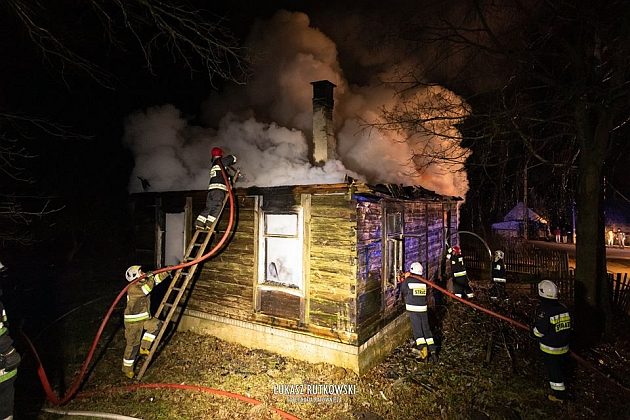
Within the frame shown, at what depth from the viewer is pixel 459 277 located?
10820mm

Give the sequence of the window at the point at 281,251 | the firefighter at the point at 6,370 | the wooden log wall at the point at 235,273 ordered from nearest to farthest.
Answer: the firefighter at the point at 6,370 → the window at the point at 281,251 → the wooden log wall at the point at 235,273

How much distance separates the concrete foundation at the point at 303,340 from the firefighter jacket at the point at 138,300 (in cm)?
206

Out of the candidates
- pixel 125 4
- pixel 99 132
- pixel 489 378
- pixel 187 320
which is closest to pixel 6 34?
pixel 125 4

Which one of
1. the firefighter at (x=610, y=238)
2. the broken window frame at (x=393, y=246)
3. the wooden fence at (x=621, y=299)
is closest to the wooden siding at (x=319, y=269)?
the broken window frame at (x=393, y=246)

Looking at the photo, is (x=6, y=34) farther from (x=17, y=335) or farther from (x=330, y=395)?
(x=330, y=395)

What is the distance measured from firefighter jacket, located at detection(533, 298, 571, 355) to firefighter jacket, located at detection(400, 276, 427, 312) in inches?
81.5

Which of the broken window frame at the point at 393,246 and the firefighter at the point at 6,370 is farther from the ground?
the broken window frame at the point at 393,246

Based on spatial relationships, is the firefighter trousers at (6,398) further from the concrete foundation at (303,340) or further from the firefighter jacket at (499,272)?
the firefighter jacket at (499,272)

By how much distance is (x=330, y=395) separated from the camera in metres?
5.83

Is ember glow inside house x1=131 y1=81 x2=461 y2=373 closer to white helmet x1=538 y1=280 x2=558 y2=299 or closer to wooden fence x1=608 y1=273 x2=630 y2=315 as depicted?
white helmet x1=538 y1=280 x2=558 y2=299

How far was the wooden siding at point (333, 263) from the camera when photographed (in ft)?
21.4

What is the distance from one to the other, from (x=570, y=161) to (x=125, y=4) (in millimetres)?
11231

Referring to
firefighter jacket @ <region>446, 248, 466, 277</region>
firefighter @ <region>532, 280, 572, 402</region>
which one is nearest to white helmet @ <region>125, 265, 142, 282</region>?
firefighter @ <region>532, 280, 572, 402</region>

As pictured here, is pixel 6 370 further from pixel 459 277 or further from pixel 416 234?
pixel 459 277
